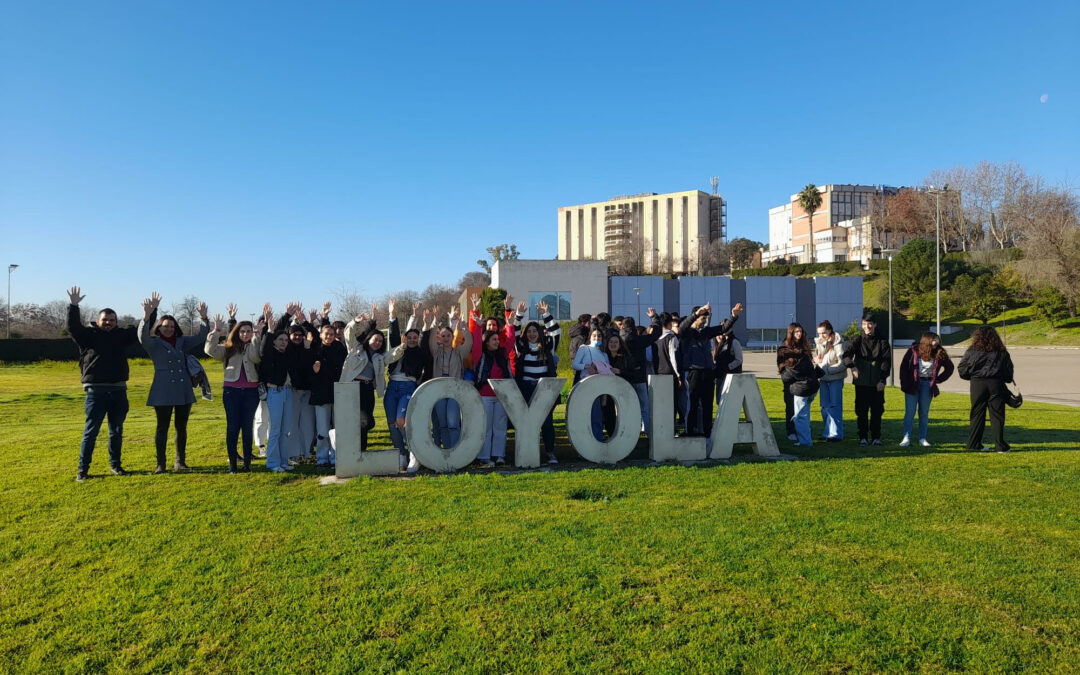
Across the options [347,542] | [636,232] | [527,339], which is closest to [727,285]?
[527,339]

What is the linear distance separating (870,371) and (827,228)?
372 ft

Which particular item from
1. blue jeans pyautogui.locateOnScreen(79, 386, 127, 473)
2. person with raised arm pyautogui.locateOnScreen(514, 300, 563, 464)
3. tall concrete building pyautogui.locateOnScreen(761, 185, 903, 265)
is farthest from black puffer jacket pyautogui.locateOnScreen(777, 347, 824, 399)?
tall concrete building pyautogui.locateOnScreen(761, 185, 903, 265)

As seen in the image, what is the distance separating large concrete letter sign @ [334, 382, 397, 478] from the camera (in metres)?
7.79

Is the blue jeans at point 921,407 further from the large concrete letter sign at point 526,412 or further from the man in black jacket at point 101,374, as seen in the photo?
the man in black jacket at point 101,374

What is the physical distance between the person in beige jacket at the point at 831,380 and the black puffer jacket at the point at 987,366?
157 cm

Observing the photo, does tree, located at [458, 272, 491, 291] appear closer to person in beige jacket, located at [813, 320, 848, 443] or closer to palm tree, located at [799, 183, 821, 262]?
palm tree, located at [799, 183, 821, 262]

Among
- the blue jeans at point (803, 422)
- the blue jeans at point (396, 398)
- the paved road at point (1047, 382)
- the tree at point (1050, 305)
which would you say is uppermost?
the tree at point (1050, 305)

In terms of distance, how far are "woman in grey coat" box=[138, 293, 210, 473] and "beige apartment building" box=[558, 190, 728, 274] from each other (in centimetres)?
10875

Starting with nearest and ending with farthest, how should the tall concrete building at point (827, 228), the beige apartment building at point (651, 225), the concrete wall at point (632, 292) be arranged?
the concrete wall at point (632, 292) → the tall concrete building at point (827, 228) → the beige apartment building at point (651, 225)

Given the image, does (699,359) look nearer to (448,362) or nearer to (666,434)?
(666,434)

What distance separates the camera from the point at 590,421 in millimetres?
8391

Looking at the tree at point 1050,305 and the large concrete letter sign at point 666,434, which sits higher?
the tree at point 1050,305

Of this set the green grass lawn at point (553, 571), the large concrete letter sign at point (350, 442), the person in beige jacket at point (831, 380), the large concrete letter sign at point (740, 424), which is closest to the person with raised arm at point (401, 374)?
the large concrete letter sign at point (350, 442)

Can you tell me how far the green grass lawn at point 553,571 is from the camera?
357 cm
